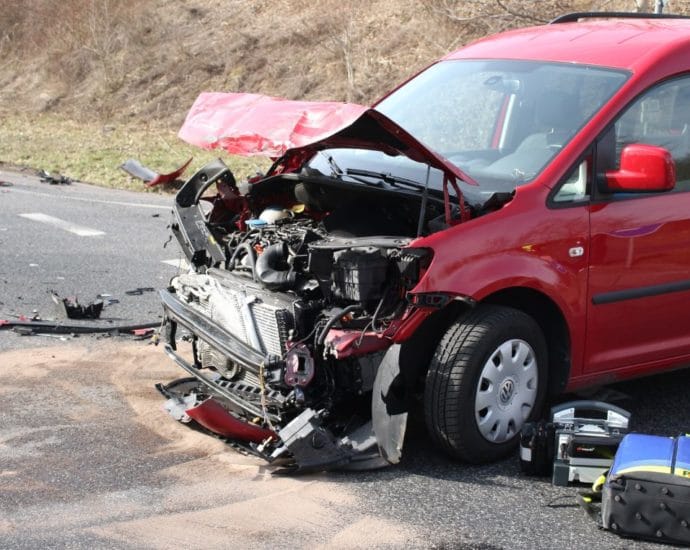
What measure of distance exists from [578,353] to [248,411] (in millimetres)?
1649

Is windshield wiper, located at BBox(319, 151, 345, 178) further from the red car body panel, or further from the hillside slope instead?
the hillside slope

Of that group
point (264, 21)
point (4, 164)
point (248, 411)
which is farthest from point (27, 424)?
point (264, 21)

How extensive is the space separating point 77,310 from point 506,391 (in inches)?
149

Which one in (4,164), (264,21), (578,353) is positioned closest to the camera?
(578,353)

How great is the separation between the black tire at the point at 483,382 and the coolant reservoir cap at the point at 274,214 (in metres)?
1.48

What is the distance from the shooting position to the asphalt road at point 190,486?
4363 mm

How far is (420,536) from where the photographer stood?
4371 mm

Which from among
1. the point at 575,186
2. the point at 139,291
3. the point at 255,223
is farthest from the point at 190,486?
the point at 139,291

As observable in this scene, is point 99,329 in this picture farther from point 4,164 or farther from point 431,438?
point 4,164

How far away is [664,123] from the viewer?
5555 mm

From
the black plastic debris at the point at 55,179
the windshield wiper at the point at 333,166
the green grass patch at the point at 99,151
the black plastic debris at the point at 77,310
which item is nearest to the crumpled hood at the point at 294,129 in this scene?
the windshield wiper at the point at 333,166

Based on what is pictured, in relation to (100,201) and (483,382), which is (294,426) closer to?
(483,382)

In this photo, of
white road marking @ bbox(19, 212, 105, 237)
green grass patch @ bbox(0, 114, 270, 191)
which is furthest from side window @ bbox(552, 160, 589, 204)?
green grass patch @ bbox(0, 114, 270, 191)

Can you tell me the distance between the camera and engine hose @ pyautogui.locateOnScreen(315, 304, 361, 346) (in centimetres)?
490
